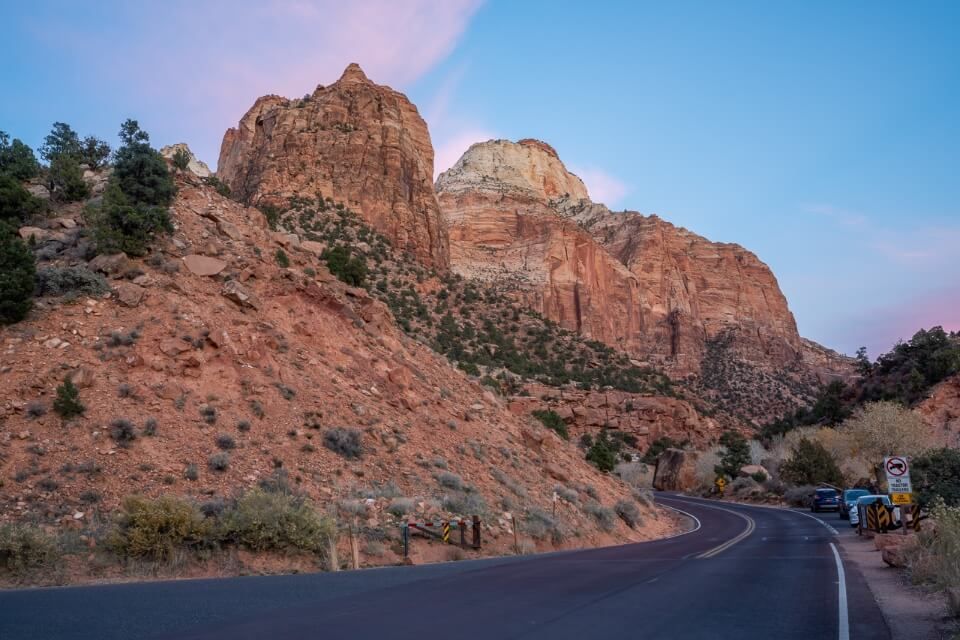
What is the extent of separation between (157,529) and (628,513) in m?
20.9

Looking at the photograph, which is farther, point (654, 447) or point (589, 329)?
point (589, 329)

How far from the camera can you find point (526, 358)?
221ft

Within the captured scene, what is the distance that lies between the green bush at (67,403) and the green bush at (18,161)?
1551cm

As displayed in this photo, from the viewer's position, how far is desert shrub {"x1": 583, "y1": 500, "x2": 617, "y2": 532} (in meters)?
27.3

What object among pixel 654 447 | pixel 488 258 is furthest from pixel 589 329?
pixel 654 447

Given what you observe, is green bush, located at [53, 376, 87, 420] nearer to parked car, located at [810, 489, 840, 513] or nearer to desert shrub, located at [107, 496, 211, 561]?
desert shrub, located at [107, 496, 211, 561]

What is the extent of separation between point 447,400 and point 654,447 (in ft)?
155

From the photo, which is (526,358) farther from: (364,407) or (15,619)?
(15,619)

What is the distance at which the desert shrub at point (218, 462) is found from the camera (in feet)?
59.1

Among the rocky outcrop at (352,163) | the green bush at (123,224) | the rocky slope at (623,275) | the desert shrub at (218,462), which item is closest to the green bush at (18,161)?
the green bush at (123,224)

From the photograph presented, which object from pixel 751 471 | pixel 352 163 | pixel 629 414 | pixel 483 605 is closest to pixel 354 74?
pixel 352 163

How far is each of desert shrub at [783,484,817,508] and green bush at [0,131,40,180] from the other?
148ft

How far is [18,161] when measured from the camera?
30.9 m

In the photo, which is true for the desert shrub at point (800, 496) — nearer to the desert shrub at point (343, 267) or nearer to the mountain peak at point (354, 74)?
the desert shrub at point (343, 267)
